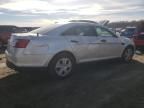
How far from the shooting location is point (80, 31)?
321 inches

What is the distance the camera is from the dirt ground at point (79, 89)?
5559mm

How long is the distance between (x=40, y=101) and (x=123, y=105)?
5.48 feet

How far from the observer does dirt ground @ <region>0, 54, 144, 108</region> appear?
5.56 metres

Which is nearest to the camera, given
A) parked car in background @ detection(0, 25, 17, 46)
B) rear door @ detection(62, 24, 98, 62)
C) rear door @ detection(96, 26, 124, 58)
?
rear door @ detection(62, 24, 98, 62)

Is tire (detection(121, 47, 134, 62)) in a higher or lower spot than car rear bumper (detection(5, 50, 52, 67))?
lower

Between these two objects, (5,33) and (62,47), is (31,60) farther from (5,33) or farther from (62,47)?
(5,33)

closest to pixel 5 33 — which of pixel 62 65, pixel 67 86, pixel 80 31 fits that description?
pixel 80 31

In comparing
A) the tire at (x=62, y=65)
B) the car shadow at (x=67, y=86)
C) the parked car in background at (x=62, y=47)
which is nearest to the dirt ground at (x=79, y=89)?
the car shadow at (x=67, y=86)

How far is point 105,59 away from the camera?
29.2ft

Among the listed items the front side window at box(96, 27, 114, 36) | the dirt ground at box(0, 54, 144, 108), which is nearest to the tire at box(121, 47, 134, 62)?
the dirt ground at box(0, 54, 144, 108)

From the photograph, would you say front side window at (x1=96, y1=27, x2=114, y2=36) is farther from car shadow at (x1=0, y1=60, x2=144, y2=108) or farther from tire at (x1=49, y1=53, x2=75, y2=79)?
tire at (x1=49, y1=53, x2=75, y2=79)

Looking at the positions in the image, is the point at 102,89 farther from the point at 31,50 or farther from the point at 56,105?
the point at 31,50

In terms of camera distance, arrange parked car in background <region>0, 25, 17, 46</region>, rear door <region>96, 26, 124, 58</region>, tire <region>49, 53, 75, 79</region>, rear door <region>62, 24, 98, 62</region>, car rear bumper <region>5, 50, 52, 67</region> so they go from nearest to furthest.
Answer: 1. car rear bumper <region>5, 50, 52, 67</region>
2. tire <region>49, 53, 75, 79</region>
3. rear door <region>62, 24, 98, 62</region>
4. rear door <region>96, 26, 124, 58</region>
5. parked car in background <region>0, 25, 17, 46</region>

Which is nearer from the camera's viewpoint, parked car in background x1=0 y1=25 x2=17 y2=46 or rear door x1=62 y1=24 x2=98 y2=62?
rear door x1=62 y1=24 x2=98 y2=62
